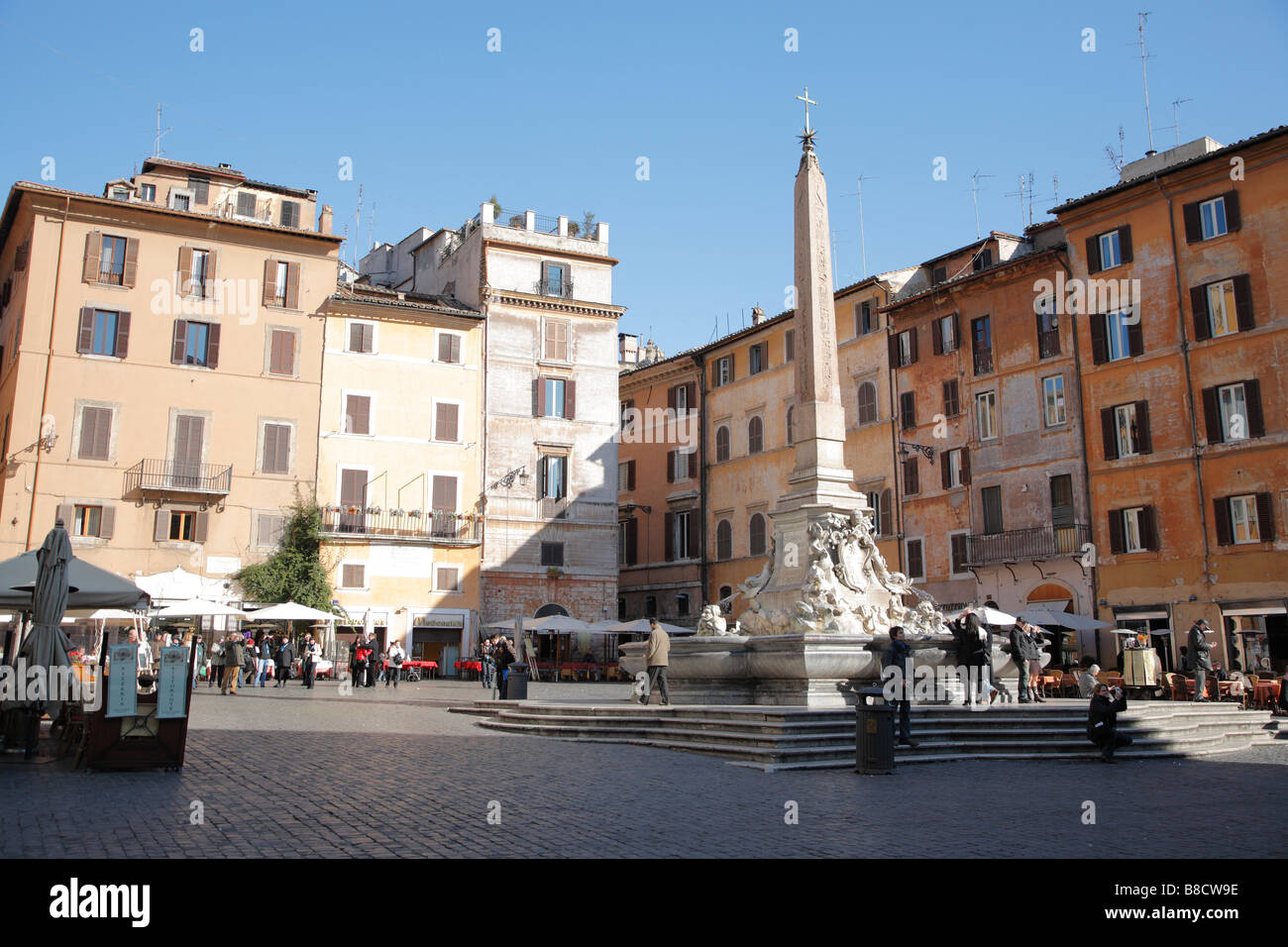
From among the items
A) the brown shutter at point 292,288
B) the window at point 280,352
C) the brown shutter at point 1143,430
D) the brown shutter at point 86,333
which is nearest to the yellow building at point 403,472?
the brown shutter at point 292,288

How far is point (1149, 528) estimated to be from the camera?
1150 inches

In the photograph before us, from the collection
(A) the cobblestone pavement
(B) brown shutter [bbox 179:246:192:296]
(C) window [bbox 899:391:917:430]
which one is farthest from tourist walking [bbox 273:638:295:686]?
(C) window [bbox 899:391:917:430]

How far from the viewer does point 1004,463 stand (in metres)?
33.5

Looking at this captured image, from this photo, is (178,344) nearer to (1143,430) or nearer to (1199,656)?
(1143,430)

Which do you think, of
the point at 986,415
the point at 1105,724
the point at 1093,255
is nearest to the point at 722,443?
the point at 986,415

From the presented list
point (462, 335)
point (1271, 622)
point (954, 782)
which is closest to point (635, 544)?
point (462, 335)

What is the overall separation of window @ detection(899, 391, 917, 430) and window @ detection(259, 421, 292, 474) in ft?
66.6

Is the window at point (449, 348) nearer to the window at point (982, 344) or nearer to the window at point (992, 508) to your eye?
the window at point (982, 344)

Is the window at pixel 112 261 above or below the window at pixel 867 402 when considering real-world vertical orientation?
above

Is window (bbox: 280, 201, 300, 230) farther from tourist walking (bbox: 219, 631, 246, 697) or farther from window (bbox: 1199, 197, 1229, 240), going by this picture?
window (bbox: 1199, 197, 1229, 240)

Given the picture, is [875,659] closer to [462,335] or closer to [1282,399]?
[1282,399]

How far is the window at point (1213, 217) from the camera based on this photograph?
2873cm

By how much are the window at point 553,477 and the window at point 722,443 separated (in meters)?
7.58

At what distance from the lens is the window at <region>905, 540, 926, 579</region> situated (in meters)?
36.0
